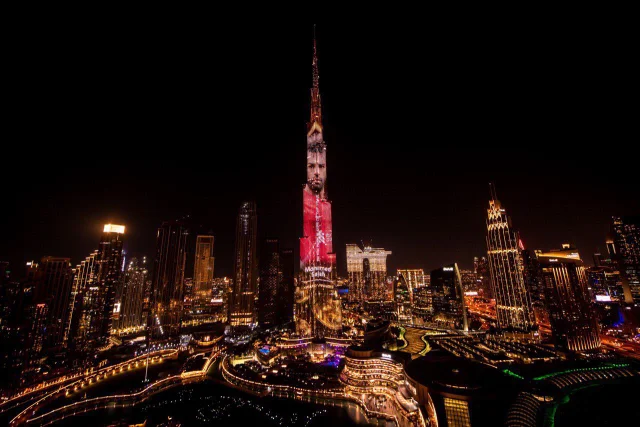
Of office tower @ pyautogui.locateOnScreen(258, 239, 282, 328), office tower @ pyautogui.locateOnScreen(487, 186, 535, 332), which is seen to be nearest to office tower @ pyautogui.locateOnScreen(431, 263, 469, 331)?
office tower @ pyautogui.locateOnScreen(487, 186, 535, 332)

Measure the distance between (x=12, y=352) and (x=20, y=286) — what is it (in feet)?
40.9

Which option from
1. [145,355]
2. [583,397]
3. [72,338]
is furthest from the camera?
[72,338]

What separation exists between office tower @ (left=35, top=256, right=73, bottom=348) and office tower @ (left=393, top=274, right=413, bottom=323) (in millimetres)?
83324

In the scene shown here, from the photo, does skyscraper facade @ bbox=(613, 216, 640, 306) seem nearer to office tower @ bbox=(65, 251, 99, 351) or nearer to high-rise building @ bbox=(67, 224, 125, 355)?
high-rise building @ bbox=(67, 224, 125, 355)

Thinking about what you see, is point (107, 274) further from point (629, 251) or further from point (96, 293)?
point (629, 251)

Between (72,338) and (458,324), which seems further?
(458,324)

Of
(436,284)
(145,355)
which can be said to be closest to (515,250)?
(436,284)

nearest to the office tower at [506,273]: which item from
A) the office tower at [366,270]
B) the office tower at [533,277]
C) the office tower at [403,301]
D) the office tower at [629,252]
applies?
the office tower at [533,277]

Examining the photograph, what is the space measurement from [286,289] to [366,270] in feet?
205

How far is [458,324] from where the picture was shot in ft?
236

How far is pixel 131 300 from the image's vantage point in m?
86.8

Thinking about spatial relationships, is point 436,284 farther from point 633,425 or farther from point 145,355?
point 145,355

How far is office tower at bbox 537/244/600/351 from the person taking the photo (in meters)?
48.9

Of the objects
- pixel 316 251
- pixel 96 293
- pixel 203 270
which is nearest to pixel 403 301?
pixel 316 251
